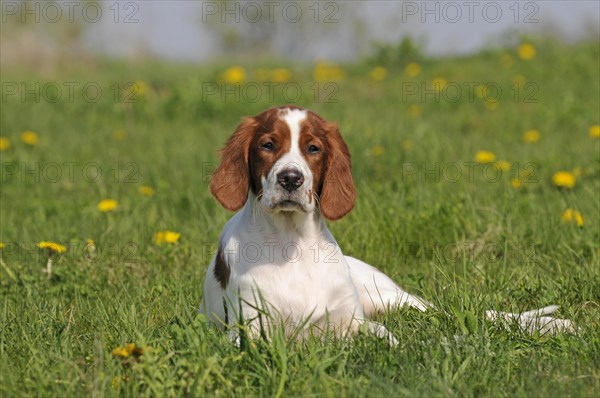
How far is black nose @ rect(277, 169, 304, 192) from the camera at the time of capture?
323 cm

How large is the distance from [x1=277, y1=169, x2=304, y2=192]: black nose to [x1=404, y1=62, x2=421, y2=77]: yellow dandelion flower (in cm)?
744

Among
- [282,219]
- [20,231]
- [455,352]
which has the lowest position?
[20,231]

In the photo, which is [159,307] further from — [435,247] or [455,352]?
[435,247]

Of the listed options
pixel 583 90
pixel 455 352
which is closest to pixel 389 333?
pixel 455 352

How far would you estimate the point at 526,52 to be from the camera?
10820 mm

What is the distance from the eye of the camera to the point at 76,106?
938 centimetres

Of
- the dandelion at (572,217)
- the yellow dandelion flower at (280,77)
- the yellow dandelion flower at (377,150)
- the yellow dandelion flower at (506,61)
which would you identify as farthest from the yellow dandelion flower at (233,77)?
the dandelion at (572,217)

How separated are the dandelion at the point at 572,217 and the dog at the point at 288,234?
139 cm

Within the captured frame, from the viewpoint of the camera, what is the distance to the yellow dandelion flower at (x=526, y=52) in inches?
423

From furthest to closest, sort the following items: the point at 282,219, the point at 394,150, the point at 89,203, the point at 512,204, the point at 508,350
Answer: the point at 394,150 < the point at 89,203 < the point at 512,204 < the point at 282,219 < the point at 508,350

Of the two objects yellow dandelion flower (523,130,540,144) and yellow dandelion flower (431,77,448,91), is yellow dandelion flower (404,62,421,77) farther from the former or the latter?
yellow dandelion flower (523,130,540,144)

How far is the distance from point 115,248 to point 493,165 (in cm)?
297

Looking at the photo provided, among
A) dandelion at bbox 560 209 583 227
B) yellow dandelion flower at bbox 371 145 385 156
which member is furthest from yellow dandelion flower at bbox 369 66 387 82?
dandelion at bbox 560 209 583 227

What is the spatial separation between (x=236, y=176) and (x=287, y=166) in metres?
0.35
